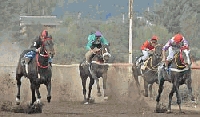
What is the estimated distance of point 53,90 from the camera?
84.5 feet

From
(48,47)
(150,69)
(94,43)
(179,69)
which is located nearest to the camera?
(48,47)

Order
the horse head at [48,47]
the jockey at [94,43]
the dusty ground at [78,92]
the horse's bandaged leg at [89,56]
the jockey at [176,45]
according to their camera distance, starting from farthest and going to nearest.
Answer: the horse's bandaged leg at [89,56] < the jockey at [94,43] < the dusty ground at [78,92] < the jockey at [176,45] < the horse head at [48,47]

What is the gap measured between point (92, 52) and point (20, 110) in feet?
18.6

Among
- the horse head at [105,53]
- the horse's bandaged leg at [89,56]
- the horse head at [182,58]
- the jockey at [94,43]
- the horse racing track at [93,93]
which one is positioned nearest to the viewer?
the horse head at [182,58]

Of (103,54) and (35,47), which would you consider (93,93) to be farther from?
(35,47)

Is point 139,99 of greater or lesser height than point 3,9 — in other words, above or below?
below

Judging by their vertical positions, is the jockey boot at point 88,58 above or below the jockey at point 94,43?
below

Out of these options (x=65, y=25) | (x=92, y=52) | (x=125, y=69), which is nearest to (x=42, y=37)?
(x=92, y=52)

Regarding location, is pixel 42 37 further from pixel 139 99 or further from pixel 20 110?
pixel 139 99

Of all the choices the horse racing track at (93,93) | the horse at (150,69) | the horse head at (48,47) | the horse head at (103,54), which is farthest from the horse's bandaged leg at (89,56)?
the horse head at (48,47)

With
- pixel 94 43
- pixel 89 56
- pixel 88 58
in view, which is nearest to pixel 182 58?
pixel 94 43

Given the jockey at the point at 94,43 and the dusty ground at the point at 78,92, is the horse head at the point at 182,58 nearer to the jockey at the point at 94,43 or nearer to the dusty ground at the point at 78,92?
the dusty ground at the point at 78,92

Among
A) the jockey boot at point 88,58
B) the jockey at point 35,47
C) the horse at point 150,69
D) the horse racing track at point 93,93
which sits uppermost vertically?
the jockey at point 35,47

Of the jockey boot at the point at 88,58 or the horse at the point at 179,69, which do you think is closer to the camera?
the horse at the point at 179,69
